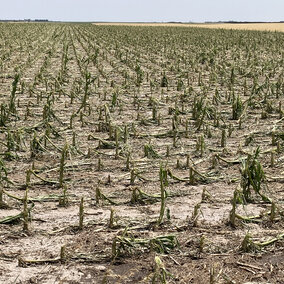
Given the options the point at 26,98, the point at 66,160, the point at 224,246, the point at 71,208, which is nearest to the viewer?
the point at 224,246

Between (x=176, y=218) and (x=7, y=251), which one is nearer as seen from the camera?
→ (x=7, y=251)

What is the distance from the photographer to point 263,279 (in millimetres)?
3291

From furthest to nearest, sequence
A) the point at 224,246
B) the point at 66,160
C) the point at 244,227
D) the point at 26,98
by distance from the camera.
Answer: the point at 26,98, the point at 66,160, the point at 244,227, the point at 224,246

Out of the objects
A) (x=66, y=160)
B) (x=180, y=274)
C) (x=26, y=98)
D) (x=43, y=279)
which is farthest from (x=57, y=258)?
(x=26, y=98)

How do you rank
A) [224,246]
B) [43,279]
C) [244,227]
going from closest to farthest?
[43,279] → [224,246] → [244,227]

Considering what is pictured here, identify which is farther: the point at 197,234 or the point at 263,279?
the point at 197,234

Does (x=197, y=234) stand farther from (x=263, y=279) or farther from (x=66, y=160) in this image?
(x=66, y=160)

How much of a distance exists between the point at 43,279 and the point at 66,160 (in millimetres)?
2557

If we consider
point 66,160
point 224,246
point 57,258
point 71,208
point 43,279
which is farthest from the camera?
point 66,160

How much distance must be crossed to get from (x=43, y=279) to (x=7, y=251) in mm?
493

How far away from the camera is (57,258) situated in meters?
3.47

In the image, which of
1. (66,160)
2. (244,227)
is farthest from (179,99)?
(244,227)

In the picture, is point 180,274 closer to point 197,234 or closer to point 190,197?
point 197,234

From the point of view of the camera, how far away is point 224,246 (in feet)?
12.1
